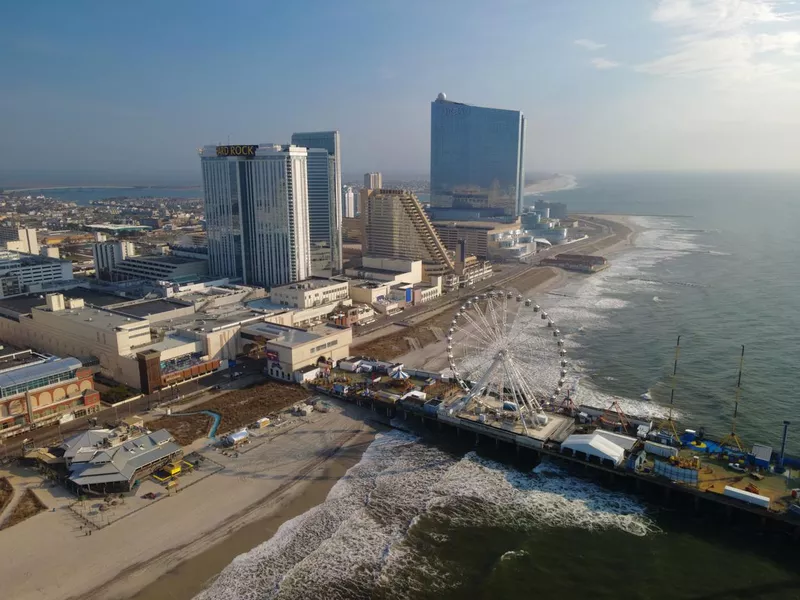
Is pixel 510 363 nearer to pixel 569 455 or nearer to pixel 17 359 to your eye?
pixel 569 455

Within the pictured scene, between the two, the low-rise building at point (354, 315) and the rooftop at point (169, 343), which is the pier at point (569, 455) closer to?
the rooftop at point (169, 343)

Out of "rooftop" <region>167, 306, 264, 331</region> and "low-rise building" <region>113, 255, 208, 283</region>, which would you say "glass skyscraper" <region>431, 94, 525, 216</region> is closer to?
"low-rise building" <region>113, 255, 208, 283</region>

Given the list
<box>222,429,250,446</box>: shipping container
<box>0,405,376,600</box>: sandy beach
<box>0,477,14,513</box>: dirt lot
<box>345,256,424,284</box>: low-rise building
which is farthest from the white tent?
<box>345,256,424,284</box>: low-rise building

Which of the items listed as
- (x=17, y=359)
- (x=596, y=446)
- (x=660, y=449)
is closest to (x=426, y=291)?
(x=596, y=446)

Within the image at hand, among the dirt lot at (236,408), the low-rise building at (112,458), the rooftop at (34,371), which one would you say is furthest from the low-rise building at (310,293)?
the low-rise building at (112,458)

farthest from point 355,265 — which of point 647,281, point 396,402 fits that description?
point 396,402
